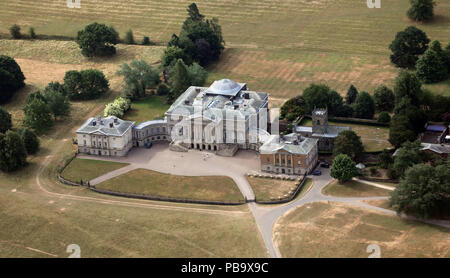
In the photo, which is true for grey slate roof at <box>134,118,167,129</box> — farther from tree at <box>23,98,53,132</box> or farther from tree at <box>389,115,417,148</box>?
tree at <box>389,115,417,148</box>

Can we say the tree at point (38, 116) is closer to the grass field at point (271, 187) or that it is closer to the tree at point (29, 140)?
the tree at point (29, 140)

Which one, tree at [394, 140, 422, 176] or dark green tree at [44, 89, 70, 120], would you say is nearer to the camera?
tree at [394, 140, 422, 176]

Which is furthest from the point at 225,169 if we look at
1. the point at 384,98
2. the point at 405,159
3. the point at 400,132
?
the point at 384,98

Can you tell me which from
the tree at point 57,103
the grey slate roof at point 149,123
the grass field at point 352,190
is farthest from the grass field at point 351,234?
the tree at point 57,103

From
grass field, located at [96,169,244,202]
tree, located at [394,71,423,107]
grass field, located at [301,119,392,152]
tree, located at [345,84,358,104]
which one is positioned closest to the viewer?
grass field, located at [96,169,244,202]

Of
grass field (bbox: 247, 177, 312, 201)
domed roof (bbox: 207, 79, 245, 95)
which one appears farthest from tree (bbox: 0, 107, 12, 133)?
grass field (bbox: 247, 177, 312, 201)

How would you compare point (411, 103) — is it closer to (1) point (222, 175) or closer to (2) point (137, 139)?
(1) point (222, 175)

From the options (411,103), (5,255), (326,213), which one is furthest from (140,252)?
(411,103)

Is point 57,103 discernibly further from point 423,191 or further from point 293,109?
point 423,191
